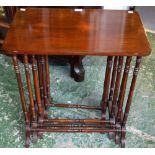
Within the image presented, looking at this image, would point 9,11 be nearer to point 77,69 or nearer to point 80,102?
point 77,69

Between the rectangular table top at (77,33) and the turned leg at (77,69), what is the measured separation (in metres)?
0.59

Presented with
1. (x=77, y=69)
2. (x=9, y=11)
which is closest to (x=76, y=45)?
(x=77, y=69)

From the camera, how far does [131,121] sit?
1515 millimetres

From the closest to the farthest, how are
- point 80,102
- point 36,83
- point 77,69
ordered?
point 36,83 < point 80,102 < point 77,69

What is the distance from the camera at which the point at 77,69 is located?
1.77 meters

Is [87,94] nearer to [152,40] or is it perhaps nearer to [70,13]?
[70,13]

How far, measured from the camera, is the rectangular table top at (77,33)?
3.24ft

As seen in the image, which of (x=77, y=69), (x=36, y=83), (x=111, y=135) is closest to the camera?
(x=36, y=83)

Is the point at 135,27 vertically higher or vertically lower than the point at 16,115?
higher

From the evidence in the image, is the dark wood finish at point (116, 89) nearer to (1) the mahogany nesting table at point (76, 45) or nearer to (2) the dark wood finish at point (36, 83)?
(1) the mahogany nesting table at point (76, 45)

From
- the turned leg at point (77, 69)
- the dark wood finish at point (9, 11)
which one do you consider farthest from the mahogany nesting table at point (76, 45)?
the dark wood finish at point (9, 11)

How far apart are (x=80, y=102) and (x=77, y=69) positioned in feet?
0.81
